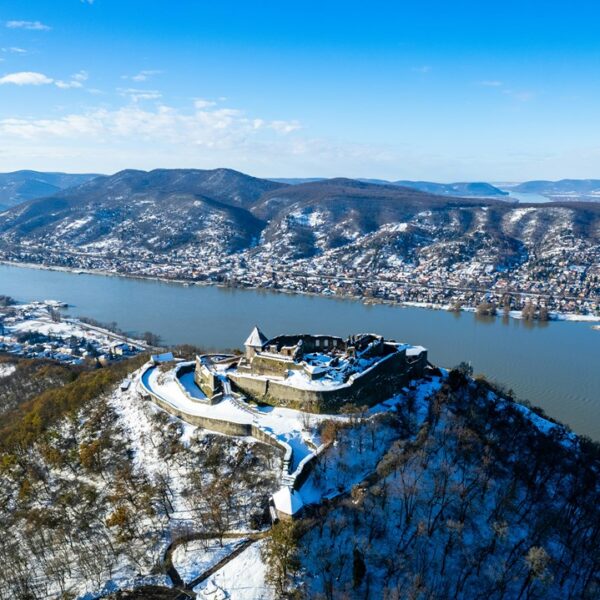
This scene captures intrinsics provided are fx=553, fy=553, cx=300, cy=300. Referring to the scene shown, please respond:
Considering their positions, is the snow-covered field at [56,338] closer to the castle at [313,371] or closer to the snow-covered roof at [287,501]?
the castle at [313,371]

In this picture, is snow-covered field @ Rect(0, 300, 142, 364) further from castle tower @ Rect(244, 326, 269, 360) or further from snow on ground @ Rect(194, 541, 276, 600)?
snow on ground @ Rect(194, 541, 276, 600)

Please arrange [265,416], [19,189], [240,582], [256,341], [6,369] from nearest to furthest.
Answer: [240,582] < [265,416] < [256,341] < [6,369] < [19,189]

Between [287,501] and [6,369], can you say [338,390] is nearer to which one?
[287,501]

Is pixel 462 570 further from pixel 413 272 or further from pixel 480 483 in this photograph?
pixel 413 272

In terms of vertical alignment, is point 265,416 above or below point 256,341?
below

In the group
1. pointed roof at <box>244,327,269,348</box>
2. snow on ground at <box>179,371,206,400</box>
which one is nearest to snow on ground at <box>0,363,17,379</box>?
snow on ground at <box>179,371,206,400</box>

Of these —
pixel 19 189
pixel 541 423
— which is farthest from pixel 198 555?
pixel 19 189
